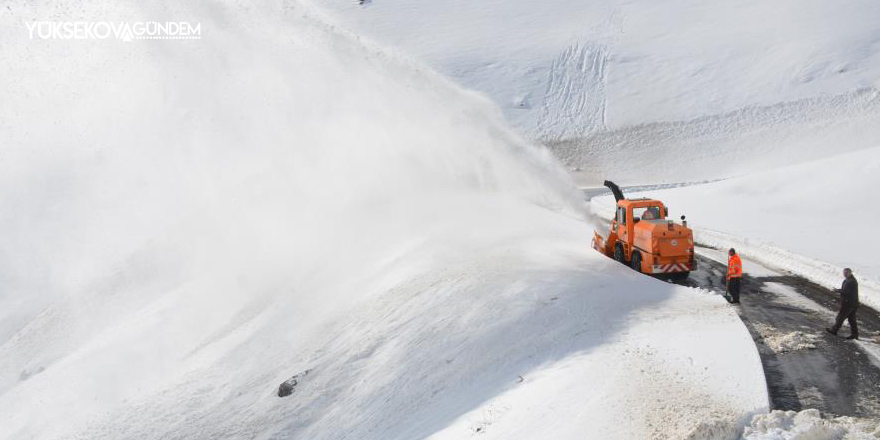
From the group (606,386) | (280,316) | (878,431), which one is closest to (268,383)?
(280,316)

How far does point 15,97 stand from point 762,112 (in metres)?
63.7

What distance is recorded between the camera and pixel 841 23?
7106 centimetres

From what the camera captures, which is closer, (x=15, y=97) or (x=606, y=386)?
(x=606, y=386)

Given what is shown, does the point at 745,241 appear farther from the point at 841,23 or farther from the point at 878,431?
the point at 841,23

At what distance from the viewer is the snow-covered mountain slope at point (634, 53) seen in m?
66.9

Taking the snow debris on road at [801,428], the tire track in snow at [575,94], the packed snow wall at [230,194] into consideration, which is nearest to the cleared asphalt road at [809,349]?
the snow debris on road at [801,428]

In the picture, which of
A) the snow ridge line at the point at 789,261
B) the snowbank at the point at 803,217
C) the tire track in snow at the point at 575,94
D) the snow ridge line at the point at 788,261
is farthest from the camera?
the tire track in snow at the point at 575,94

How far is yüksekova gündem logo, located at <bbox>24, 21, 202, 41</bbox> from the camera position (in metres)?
31.7

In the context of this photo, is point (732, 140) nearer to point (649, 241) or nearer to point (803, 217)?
point (803, 217)

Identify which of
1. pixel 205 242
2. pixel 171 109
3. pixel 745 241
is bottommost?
pixel 745 241

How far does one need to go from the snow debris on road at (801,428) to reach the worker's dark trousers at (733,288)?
6.51m

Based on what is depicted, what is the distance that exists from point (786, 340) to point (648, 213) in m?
5.95

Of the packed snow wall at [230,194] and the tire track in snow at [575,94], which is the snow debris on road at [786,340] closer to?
the packed snow wall at [230,194]

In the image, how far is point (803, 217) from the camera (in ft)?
80.6
